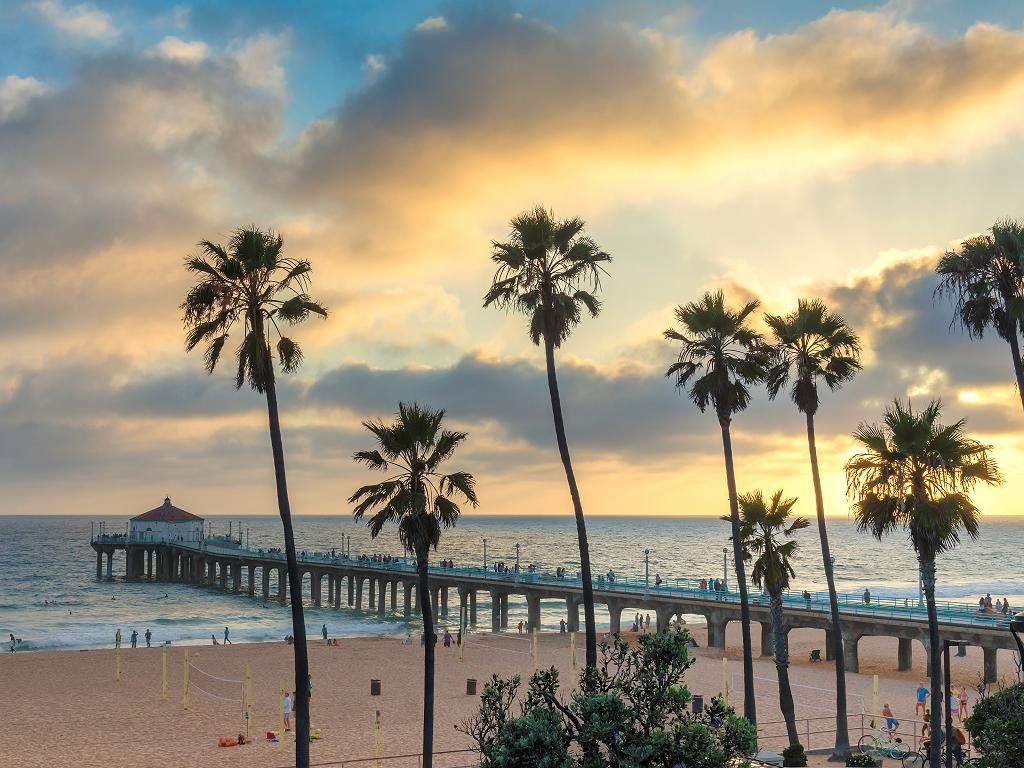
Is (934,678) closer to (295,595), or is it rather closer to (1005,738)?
(1005,738)

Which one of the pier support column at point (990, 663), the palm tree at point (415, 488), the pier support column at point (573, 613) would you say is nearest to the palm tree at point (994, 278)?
the palm tree at point (415, 488)

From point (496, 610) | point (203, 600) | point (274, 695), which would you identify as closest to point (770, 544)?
point (274, 695)

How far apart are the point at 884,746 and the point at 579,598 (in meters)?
42.3

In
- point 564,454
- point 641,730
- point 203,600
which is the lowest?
point 203,600

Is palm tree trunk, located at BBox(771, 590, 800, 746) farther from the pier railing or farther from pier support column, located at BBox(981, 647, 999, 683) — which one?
pier support column, located at BBox(981, 647, 999, 683)

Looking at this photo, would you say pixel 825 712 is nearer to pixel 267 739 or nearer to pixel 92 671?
pixel 267 739

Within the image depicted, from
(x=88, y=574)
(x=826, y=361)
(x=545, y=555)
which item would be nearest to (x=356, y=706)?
(x=826, y=361)

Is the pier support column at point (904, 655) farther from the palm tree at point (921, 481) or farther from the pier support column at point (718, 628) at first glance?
the palm tree at point (921, 481)

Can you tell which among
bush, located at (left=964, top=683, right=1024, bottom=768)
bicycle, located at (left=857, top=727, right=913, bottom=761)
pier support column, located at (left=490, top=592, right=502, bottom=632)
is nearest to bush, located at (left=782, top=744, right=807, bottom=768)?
bicycle, located at (left=857, top=727, right=913, bottom=761)

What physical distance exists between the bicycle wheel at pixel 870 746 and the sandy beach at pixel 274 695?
2056 millimetres

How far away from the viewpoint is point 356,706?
4000cm

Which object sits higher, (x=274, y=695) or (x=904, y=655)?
(x=904, y=655)

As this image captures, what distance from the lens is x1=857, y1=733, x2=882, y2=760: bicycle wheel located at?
1072 inches

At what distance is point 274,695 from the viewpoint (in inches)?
1687
